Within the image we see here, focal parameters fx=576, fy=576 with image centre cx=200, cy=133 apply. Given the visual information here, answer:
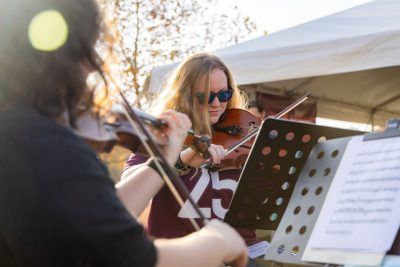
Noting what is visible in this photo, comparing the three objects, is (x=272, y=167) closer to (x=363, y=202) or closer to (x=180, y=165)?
(x=363, y=202)

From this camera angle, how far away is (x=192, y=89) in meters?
2.26

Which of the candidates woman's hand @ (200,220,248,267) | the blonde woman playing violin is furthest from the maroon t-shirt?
woman's hand @ (200,220,248,267)

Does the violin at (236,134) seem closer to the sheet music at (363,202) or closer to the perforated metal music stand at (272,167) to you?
the perforated metal music stand at (272,167)

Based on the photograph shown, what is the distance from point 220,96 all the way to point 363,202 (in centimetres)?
109

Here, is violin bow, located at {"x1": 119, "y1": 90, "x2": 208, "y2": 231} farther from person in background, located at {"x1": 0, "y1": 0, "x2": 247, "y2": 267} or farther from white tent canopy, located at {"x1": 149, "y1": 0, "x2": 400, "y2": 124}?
white tent canopy, located at {"x1": 149, "y1": 0, "x2": 400, "y2": 124}

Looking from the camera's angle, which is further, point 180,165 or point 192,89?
point 192,89

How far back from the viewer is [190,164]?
80.5 inches

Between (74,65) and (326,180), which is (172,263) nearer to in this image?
(74,65)

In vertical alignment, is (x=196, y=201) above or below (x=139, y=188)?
below

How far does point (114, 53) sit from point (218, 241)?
1.32 ft

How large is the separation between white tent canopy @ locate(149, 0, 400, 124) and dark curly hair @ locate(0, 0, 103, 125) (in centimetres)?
305

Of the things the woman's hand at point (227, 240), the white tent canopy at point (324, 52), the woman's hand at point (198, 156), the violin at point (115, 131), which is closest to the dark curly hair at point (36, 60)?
the violin at point (115, 131)

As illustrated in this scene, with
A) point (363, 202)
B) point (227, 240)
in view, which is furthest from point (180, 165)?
point (227, 240)

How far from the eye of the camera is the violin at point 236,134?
2.17 meters
